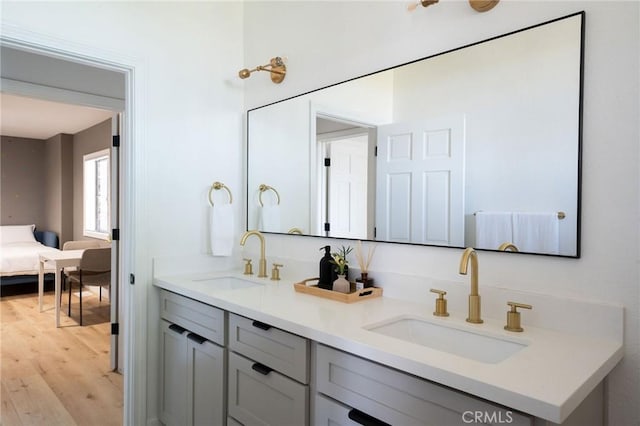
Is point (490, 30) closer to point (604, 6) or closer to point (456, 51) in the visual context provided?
point (456, 51)

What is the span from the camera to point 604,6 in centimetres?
128

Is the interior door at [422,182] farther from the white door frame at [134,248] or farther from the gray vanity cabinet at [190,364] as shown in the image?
the white door frame at [134,248]

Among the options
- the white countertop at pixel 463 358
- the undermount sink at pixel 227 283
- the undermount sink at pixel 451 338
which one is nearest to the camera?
the white countertop at pixel 463 358

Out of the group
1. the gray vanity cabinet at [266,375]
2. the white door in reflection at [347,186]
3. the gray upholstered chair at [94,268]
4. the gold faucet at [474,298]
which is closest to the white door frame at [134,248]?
the gray vanity cabinet at [266,375]

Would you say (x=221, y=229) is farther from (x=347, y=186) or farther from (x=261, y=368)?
(x=261, y=368)

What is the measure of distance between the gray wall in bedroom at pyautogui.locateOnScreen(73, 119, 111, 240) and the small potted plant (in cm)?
514

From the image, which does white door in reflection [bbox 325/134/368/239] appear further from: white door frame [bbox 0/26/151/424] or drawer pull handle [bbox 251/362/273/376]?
white door frame [bbox 0/26/151/424]

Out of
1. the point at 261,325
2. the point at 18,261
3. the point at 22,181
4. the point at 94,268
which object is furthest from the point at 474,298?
the point at 22,181

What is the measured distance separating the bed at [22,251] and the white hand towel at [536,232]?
533cm

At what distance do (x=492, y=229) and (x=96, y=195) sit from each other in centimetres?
641

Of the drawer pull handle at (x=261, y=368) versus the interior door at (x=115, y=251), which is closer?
the drawer pull handle at (x=261, y=368)

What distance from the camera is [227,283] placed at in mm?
2447

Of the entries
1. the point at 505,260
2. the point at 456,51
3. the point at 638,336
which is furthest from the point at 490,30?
the point at 638,336

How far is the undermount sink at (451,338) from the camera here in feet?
4.23
